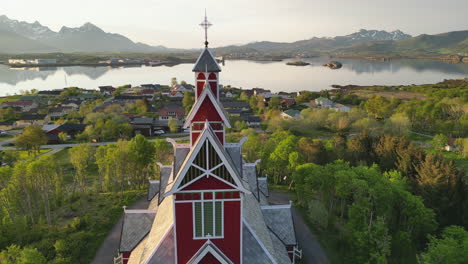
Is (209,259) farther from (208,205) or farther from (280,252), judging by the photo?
(280,252)

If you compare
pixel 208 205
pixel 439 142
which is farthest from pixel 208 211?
pixel 439 142

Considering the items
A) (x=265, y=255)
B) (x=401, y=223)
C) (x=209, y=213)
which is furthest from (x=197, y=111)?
(x=401, y=223)

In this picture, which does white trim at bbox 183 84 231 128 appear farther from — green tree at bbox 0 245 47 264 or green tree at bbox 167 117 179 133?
green tree at bbox 167 117 179 133

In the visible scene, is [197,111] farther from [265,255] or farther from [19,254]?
[19,254]

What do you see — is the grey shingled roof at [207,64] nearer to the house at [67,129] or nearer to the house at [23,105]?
Result: the house at [67,129]

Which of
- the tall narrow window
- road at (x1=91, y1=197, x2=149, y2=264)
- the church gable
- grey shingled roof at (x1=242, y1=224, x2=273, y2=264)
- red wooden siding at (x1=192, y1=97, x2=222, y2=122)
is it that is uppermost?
red wooden siding at (x1=192, y1=97, x2=222, y2=122)

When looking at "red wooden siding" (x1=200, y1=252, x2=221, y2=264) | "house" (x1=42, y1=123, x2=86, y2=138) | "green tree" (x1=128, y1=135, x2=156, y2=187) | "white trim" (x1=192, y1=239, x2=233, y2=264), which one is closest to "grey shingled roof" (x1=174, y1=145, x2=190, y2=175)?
"white trim" (x1=192, y1=239, x2=233, y2=264)

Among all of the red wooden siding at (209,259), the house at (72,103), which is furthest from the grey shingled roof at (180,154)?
the house at (72,103)
